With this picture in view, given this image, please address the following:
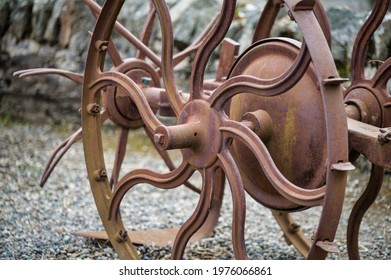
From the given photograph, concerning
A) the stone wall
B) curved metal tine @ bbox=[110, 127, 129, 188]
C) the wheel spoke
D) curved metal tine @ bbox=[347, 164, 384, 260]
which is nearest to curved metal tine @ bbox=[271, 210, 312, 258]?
curved metal tine @ bbox=[347, 164, 384, 260]

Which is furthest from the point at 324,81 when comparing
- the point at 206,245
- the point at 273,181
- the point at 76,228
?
the point at 76,228

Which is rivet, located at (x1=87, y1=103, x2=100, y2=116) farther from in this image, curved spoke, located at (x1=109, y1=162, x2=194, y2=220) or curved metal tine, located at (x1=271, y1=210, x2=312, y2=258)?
curved metal tine, located at (x1=271, y1=210, x2=312, y2=258)

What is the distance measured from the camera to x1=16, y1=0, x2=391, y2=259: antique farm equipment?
150cm

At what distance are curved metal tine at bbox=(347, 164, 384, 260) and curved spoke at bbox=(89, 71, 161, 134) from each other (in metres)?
0.82

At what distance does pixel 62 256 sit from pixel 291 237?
3.20 ft

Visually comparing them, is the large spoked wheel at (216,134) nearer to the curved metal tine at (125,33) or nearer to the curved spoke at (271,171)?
the curved spoke at (271,171)

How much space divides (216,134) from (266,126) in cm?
16

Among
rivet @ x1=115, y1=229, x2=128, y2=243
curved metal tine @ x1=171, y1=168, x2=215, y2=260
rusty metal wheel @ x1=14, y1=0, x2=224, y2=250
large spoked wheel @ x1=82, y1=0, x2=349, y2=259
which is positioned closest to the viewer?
large spoked wheel @ x1=82, y1=0, x2=349, y2=259

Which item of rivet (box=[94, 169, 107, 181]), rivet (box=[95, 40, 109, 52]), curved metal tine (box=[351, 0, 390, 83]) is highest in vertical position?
curved metal tine (box=[351, 0, 390, 83])

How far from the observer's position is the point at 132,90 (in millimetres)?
2080

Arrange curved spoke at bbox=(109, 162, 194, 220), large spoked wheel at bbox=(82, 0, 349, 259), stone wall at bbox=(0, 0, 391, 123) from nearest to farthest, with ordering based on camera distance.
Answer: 1. large spoked wheel at bbox=(82, 0, 349, 259)
2. curved spoke at bbox=(109, 162, 194, 220)
3. stone wall at bbox=(0, 0, 391, 123)

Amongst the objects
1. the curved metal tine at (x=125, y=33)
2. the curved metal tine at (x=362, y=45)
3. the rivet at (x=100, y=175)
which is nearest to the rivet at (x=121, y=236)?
the rivet at (x=100, y=175)

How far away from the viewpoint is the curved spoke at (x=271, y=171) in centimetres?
156

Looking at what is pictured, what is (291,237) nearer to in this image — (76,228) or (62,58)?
(76,228)
